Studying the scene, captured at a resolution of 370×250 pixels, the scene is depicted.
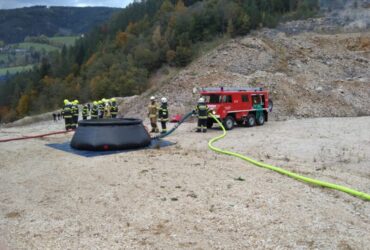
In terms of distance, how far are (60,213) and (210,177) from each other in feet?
10.8

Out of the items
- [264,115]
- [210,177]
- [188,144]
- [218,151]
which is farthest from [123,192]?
[264,115]

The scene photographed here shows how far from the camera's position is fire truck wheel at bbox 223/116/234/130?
17.3 m

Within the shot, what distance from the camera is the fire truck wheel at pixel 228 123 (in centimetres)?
1734

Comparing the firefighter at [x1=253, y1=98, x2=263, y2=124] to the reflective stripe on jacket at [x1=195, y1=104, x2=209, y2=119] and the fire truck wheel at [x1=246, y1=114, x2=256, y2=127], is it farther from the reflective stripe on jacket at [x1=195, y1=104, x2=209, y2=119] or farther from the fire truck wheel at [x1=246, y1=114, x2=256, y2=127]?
the reflective stripe on jacket at [x1=195, y1=104, x2=209, y2=119]

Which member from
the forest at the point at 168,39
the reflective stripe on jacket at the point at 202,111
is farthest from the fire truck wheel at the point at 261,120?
the forest at the point at 168,39

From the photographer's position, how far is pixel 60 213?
273 inches

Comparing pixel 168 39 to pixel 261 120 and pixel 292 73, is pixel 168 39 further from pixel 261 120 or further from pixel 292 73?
pixel 261 120

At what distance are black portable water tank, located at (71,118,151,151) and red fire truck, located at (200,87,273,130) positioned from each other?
195 inches

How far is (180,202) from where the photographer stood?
730 cm

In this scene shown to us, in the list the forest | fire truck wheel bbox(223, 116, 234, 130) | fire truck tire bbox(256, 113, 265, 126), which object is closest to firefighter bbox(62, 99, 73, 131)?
fire truck wheel bbox(223, 116, 234, 130)

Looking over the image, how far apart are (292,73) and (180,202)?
72.1 ft

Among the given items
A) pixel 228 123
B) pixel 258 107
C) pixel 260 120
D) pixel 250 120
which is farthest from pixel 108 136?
pixel 260 120

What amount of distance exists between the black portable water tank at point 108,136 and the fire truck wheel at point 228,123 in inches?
202

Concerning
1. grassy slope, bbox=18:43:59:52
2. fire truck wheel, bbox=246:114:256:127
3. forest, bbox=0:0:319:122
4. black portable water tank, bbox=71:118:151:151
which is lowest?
fire truck wheel, bbox=246:114:256:127
